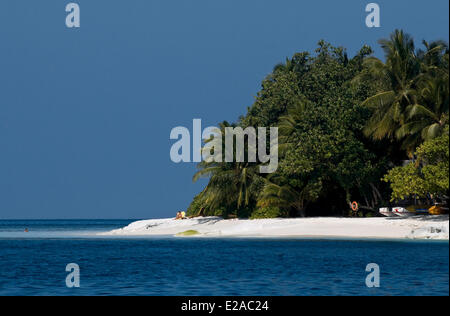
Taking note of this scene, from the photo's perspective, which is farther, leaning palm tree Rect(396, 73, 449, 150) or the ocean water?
leaning palm tree Rect(396, 73, 449, 150)

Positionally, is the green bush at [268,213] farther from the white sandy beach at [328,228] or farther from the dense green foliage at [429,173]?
the dense green foliage at [429,173]

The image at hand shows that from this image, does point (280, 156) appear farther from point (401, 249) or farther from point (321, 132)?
point (401, 249)

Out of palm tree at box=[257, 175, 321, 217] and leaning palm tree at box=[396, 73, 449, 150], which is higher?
leaning palm tree at box=[396, 73, 449, 150]

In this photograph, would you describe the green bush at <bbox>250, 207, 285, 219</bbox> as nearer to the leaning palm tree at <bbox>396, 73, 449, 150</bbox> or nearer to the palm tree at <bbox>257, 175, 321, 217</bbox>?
the palm tree at <bbox>257, 175, 321, 217</bbox>

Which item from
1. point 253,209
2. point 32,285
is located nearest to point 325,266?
point 32,285

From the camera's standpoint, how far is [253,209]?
49938 millimetres

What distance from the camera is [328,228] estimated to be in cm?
3953

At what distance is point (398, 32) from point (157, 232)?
23.6 m

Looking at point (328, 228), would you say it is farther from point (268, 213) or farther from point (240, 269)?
point (240, 269)

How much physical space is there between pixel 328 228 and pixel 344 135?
6.97 metres

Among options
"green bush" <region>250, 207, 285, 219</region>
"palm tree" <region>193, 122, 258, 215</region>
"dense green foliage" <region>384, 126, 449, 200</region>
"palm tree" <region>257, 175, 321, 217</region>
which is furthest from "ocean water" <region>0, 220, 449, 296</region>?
"palm tree" <region>193, 122, 258, 215</region>

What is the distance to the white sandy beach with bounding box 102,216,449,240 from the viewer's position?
34.6 m

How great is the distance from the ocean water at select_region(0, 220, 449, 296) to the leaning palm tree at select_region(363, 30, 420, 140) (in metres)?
10.2

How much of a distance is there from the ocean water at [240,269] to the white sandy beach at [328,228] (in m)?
2.80
